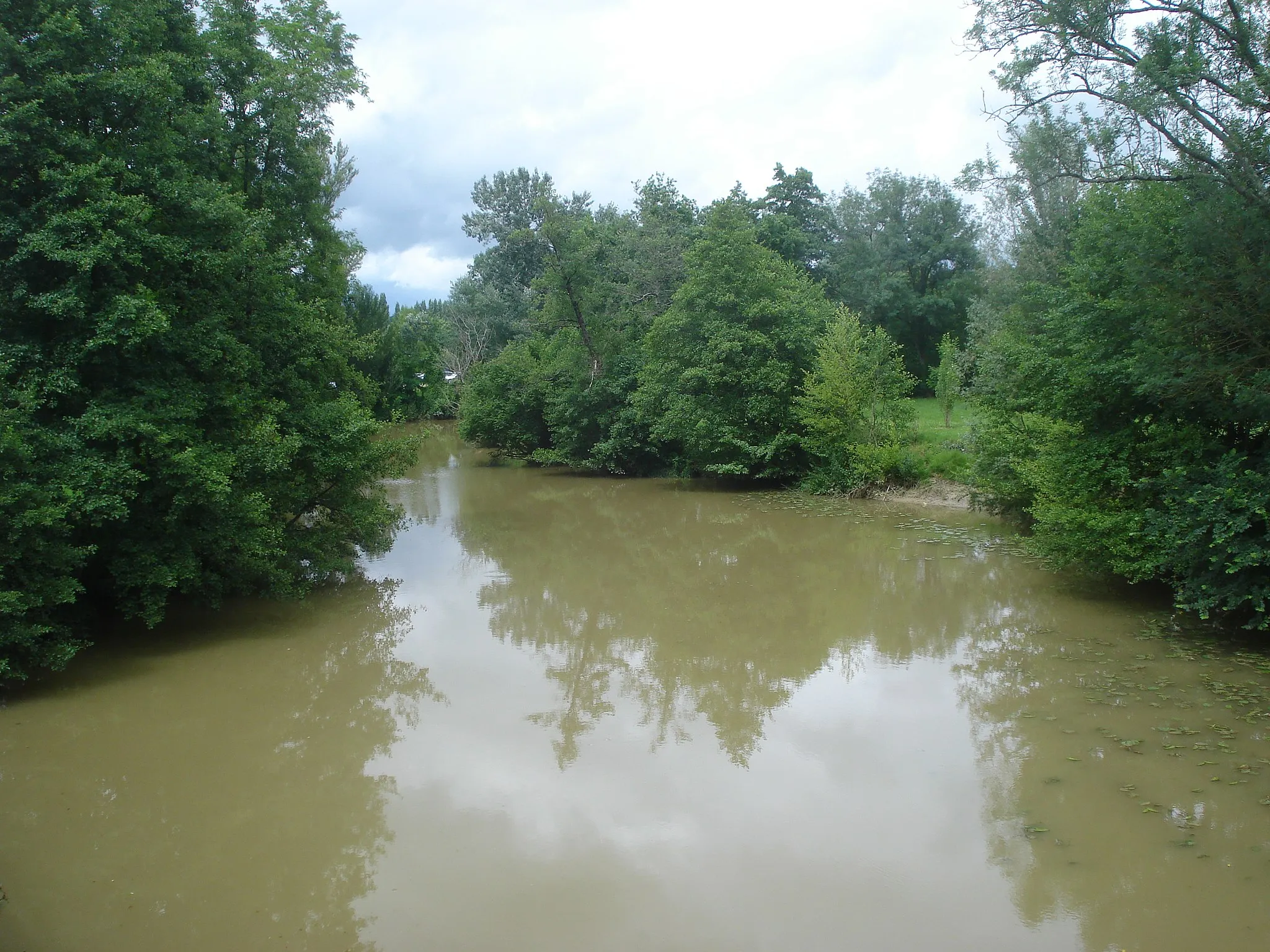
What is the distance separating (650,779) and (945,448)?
17.1 meters

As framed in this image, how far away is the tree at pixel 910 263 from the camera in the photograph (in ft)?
123

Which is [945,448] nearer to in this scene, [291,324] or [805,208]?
[291,324]

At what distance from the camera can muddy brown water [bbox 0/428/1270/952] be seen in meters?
5.44

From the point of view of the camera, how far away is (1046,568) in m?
14.1

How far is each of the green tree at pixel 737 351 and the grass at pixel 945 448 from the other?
3.46m

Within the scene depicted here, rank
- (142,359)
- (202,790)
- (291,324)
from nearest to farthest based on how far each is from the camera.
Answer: (202,790), (142,359), (291,324)

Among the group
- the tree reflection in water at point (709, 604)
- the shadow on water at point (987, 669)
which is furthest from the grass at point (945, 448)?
the tree reflection in water at point (709, 604)

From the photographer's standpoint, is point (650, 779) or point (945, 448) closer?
point (650, 779)

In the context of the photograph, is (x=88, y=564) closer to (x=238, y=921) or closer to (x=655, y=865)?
(x=238, y=921)

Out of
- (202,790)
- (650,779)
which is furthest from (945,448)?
(202,790)

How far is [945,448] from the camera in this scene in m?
22.2

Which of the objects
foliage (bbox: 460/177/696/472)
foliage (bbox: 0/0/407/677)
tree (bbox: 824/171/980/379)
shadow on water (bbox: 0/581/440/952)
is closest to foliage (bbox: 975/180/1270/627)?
shadow on water (bbox: 0/581/440/952)

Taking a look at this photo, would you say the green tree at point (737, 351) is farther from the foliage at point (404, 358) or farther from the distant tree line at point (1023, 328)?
the foliage at point (404, 358)

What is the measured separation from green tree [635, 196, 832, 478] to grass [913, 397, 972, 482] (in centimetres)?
346
